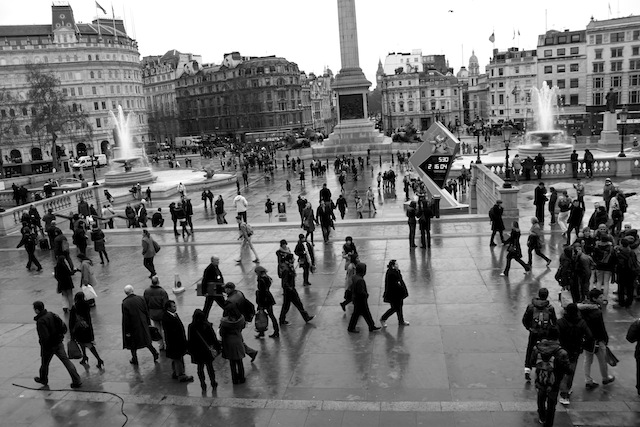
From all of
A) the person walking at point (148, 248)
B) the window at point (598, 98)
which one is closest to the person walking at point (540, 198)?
the person walking at point (148, 248)

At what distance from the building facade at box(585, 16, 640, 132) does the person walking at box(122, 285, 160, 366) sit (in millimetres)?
81116

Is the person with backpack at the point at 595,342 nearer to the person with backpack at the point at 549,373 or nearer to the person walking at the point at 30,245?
the person with backpack at the point at 549,373

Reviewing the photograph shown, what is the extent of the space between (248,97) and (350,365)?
376ft

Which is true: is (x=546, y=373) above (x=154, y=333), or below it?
above

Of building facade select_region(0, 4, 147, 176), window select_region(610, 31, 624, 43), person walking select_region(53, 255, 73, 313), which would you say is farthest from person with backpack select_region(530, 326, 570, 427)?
building facade select_region(0, 4, 147, 176)

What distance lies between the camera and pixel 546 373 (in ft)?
23.9

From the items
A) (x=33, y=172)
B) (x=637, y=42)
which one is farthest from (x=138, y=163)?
(x=637, y=42)

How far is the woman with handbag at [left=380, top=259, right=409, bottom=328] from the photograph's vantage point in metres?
10.7

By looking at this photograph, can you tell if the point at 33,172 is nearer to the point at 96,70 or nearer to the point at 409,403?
the point at 96,70

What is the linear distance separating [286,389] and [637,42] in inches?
3392

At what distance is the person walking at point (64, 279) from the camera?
1291cm

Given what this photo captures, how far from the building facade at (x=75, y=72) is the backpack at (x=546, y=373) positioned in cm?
9033

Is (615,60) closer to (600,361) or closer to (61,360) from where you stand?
(600,361)

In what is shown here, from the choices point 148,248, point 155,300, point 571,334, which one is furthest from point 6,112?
point 571,334
